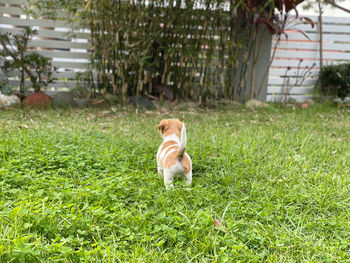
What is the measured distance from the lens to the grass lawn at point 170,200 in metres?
1.54

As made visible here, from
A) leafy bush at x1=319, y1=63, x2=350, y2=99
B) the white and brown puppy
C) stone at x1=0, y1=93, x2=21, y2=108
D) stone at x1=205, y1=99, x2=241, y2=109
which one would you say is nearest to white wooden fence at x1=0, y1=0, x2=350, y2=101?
leafy bush at x1=319, y1=63, x2=350, y2=99

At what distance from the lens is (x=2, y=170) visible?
226cm

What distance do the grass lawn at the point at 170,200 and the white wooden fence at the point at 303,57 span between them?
3991 mm

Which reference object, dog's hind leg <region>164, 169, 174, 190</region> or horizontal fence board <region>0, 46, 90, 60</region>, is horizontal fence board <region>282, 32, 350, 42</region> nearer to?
horizontal fence board <region>0, 46, 90, 60</region>

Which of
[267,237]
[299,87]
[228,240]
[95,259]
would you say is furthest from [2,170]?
[299,87]

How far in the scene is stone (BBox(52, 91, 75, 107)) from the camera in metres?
5.84

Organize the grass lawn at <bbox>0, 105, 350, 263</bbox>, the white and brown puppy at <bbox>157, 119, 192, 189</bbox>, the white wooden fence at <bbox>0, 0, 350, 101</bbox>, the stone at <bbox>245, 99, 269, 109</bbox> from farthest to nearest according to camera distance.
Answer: the white wooden fence at <bbox>0, 0, 350, 101</bbox>
the stone at <bbox>245, 99, 269, 109</bbox>
the white and brown puppy at <bbox>157, 119, 192, 189</bbox>
the grass lawn at <bbox>0, 105, 350, 263</bbox>

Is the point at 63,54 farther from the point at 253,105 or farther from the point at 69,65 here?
the point at 253,105

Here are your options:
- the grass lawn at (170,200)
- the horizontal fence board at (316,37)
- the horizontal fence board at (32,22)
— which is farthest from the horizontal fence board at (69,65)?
the horizontal fence board at (316,37)

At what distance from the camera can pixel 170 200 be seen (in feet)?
6.54

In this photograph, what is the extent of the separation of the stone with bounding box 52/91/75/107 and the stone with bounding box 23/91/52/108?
0.13 m

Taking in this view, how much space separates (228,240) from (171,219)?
33 centimetres

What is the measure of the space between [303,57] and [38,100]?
573 cm

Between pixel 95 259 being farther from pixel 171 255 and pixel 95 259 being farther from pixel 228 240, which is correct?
pixel 228 240
